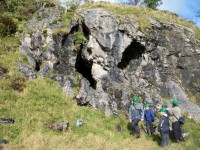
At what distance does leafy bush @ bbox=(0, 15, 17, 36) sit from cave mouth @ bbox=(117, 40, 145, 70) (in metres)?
8.68

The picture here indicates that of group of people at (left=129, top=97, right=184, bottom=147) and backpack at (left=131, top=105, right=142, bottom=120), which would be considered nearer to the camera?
group of people at (left=129, top=97, right=184, bottom=147)

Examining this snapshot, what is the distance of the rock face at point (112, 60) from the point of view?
18.7 metres

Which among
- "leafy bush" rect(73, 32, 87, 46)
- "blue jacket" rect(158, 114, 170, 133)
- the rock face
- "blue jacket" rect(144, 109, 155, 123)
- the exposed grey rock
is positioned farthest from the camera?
"leafy bush" rect(73, 32, 87, 46)

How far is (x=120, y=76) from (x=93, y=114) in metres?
4.02

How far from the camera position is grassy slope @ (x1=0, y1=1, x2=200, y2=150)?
1291 cm

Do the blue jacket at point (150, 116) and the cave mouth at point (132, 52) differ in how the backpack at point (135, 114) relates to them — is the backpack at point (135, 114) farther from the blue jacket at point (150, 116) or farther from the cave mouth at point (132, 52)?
the cave mouth at point (132, 52)

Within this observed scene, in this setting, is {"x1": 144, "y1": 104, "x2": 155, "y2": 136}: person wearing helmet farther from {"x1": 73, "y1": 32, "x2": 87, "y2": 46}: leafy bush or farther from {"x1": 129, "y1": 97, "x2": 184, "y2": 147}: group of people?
{"x1": 73, "y1": 32, "x2": 87, "y2": 46}: leafy bush

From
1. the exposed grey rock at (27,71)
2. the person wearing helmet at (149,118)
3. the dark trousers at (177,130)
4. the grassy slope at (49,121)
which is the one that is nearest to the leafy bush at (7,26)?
the grassy slope at (49,121)

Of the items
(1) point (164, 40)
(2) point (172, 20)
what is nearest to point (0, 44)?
(1) point (164, 40)

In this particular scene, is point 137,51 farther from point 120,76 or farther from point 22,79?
point 22,79

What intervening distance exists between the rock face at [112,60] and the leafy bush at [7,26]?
4.20ft

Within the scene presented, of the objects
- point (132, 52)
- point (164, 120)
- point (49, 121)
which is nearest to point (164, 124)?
point (164, 120)

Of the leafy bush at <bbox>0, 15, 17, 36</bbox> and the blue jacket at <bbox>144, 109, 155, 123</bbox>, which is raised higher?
the blue jacket at <bbox>144, 109, 155, 123</bbox>

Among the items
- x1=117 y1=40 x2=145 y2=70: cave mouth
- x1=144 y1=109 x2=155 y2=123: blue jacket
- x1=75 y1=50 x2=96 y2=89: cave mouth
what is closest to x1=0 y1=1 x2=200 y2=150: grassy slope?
x1=144 y1=109 x2=155 y2=123: blue jacket
